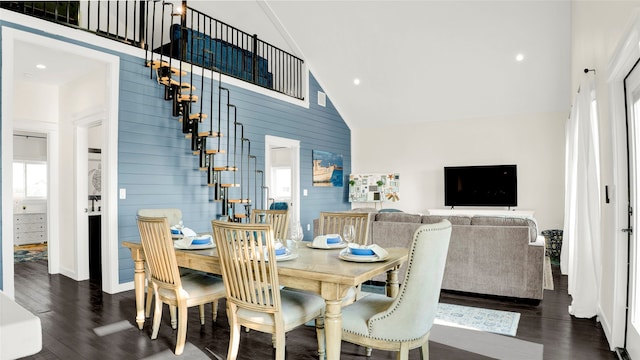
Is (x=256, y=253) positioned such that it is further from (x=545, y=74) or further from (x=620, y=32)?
(x=545, y=74)

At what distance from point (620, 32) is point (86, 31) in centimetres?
492

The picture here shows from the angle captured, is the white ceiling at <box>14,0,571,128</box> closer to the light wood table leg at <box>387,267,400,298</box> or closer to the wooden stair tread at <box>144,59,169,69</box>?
the wooden stair tread at <box>144,59,169,69</box>

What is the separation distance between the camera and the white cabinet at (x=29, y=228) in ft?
26.6

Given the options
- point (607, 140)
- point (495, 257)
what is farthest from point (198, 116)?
point (607, 140)

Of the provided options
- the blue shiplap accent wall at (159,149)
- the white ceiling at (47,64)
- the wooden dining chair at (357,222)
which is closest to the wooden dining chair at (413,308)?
the wooden dining chair at (357,222)

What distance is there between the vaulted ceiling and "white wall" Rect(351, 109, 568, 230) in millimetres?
281

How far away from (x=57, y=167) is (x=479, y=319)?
5742mm

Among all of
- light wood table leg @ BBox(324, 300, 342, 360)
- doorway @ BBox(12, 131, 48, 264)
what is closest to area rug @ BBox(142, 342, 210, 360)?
light wood table leg @ BBox(324, 300, 342, 360)

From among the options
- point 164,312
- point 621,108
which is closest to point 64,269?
point 164,312

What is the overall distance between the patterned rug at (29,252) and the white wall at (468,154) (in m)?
6.51

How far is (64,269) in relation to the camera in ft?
17.6

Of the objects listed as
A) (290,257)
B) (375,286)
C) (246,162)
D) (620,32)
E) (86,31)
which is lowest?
(375,286)

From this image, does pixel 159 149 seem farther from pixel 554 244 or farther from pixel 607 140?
pixel 554 244

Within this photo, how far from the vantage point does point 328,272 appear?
211 cm
